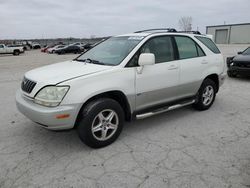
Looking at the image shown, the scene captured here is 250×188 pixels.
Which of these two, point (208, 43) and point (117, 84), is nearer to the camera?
point (117, 84)

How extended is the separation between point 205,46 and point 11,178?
14.1 feet

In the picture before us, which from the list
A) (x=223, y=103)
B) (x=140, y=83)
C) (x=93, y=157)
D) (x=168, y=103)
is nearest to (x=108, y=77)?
(x=140, y=83)

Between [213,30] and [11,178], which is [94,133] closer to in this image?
[11,178]

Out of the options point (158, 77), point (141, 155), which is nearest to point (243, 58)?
point (158, 77)

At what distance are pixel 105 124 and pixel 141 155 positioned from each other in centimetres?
69

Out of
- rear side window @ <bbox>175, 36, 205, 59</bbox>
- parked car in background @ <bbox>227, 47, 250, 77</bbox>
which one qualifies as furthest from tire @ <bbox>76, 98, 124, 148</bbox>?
parked car in background @ <bbox>227, 47, 250, 77</bbox>

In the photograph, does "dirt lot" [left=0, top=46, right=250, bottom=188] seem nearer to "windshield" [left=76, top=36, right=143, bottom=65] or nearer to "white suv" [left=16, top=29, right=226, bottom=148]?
"white suv" [left=16, top=29, right=226, bottom=148]

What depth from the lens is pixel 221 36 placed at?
59.7 meters

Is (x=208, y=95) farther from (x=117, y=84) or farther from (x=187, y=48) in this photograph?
(x=117, y=84)

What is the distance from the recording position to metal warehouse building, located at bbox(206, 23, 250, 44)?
5353 centimetres

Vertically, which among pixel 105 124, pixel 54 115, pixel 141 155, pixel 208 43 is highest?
pixel 208 43

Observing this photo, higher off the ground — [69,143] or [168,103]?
[168,103]

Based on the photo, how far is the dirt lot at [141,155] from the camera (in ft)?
8.87

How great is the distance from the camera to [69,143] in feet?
11.9
